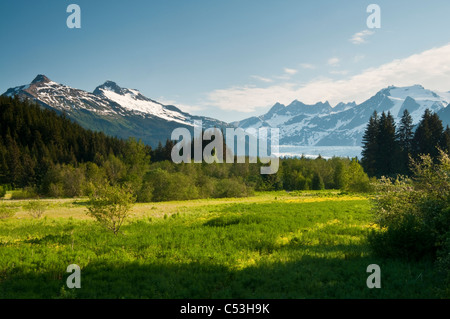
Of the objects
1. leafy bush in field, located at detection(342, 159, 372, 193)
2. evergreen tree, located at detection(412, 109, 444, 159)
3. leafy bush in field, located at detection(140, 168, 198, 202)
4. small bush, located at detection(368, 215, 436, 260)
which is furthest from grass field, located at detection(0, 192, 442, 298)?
evergreen tree, located at detection(412, 109, 444, 159)

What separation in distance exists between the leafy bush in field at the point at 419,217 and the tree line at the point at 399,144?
2991 inches

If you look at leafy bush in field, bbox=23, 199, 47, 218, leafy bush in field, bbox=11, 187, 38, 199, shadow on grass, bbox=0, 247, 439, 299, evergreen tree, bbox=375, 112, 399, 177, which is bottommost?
leafy bush in field, bbox=11, 187, 38, 199

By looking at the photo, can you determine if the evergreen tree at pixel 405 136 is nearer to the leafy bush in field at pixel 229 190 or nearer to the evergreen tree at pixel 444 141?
the evergreen tree at pixel 444 141

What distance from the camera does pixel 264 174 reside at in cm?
11688

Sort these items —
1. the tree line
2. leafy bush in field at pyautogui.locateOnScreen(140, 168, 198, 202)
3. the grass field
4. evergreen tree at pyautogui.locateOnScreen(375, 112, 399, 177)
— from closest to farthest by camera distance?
the grass field → leafy bush in field at pyautogui.locateOnScreen(140, 168, 198, 202) → the tree line → evergreen tree at pyautogui.locateOnScreen(375, 112, 399, 177)

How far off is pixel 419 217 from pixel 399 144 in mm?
89900

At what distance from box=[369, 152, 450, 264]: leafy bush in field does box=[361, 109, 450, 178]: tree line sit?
75967 millimetres

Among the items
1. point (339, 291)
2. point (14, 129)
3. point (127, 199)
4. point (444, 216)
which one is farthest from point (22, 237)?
point (14, 129)

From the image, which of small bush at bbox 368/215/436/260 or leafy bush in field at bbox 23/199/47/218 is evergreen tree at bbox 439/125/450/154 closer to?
small bush at bbox 368/215/436/260

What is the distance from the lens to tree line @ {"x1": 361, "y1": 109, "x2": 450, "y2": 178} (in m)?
84.2

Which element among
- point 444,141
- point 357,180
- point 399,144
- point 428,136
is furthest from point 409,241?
point 399,144

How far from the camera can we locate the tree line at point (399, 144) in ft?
276
